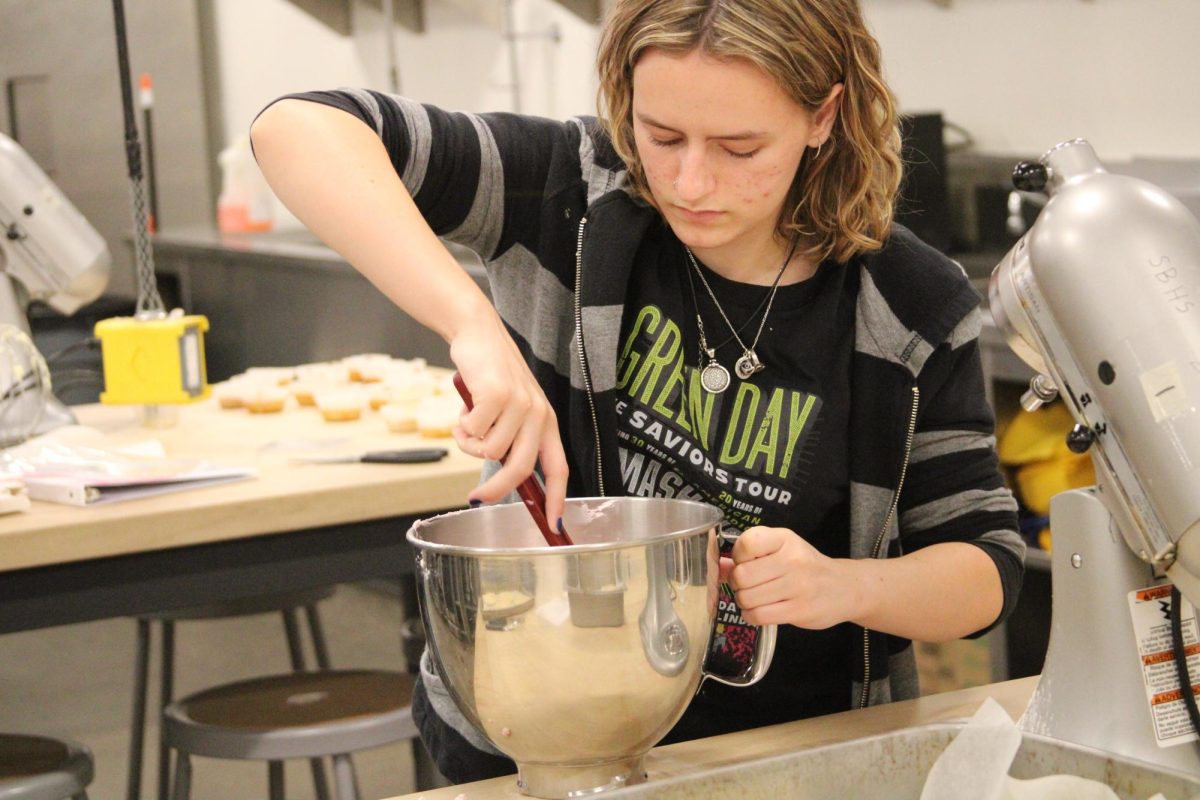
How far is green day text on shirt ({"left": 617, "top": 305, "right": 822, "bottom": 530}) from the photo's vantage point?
1.20 meters

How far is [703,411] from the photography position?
121cm

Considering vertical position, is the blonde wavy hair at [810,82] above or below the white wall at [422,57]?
below

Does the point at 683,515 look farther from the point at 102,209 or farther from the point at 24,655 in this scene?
the point at 102,209

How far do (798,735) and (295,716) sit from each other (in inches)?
39.1

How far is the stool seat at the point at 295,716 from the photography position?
182 cm

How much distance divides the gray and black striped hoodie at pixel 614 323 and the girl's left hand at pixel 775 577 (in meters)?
0.19

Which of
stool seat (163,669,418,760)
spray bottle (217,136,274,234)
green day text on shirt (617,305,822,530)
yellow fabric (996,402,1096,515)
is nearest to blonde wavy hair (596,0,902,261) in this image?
green day text on shirt (617,305,822,530)

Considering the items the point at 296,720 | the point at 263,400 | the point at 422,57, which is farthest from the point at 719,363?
the point at 422,57

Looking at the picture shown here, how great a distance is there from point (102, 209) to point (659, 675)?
5077 millimetres

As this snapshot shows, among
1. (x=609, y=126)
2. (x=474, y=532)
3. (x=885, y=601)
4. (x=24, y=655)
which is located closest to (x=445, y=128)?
(x=609, y=126)

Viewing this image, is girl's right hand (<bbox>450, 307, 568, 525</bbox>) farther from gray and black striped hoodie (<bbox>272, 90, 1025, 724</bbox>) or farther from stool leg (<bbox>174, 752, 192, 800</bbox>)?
stool leg (<bbox>174, 752, 192, 800</bbox>)

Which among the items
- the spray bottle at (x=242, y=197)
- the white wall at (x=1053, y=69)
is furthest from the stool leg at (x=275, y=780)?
the spray bottle at (x=242, y=197)

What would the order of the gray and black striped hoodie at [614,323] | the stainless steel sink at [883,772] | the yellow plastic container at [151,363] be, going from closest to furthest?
the stainless steel sink at [883,772] → the gray and black striped hoodie at [614,323] → the yellow plastic container at [151,363]

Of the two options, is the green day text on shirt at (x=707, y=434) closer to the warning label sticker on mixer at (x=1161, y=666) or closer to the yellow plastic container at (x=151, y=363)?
the warning label sticker on mixer at (x=1161, y=666)
